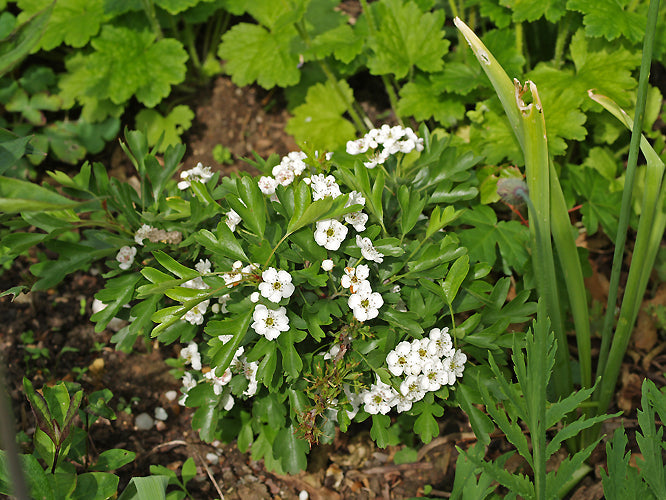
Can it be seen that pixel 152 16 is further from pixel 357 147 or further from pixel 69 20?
pixel 357 147

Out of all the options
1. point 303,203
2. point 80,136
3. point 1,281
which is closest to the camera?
point 303,203

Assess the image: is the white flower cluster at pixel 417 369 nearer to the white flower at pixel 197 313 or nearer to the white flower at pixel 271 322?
the white flower at pixel 271 322

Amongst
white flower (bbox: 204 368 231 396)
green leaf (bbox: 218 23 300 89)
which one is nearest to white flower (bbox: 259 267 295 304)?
white flower (bbox: 204 368 231 396)

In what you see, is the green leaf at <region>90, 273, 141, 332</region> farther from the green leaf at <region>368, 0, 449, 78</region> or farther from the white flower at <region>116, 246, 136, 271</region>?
the green leaf at <region>368, 0, 449, 78</region>

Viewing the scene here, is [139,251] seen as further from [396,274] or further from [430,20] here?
[430,20]

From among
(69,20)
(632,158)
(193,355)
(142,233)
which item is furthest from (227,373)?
(69,20)

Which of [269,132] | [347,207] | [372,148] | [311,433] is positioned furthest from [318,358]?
[269,132]
